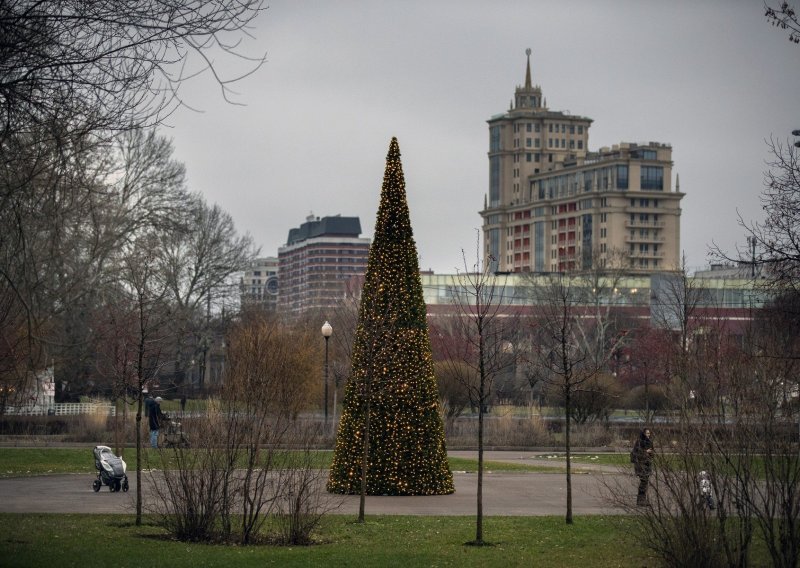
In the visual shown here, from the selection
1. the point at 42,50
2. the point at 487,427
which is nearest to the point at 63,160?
the point at 42,50

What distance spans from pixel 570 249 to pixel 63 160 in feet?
544

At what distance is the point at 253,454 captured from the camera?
16547mm

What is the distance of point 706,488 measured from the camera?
1491cm

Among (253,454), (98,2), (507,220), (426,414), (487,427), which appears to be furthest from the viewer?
(507,220)

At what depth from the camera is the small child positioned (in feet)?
46.5

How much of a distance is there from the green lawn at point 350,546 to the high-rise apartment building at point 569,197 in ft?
427

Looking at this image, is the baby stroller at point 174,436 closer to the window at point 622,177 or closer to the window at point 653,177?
the window at point 622,177

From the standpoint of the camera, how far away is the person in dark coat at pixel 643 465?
606 inches

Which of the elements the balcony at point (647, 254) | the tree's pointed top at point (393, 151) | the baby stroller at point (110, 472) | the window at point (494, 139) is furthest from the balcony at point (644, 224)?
the baby stroller at point (110, 472)

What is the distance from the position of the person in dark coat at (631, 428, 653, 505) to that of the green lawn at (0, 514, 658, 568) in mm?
449

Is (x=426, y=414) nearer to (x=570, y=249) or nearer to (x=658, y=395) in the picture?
(x=658, y=395)

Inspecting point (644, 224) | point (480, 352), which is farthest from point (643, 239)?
point (480, 352)

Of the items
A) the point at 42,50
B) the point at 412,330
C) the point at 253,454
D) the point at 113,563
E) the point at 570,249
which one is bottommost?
the point at 113,563

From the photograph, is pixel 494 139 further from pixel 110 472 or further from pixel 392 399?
pixel 392 399
